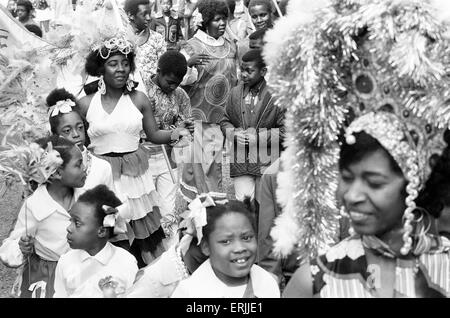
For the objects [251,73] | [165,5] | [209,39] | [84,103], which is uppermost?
[165,5]

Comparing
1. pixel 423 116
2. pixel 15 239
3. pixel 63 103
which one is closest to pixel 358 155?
pixel 423 116

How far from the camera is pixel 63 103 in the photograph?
634cm

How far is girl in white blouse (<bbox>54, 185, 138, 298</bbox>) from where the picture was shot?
4.57 m

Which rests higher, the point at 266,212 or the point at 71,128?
the point at 71,128

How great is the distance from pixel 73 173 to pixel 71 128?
1.06 metres

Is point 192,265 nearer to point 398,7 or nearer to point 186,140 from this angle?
point 398,7

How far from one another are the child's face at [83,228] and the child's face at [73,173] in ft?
1.45

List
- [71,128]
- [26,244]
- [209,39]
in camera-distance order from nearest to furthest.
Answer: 1. [26,244]
2. [71,128]
3. [209,39]

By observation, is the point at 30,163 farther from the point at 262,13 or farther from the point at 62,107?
the point at 262,13

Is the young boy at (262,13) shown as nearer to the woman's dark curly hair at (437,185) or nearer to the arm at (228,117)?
the arm at (228,117)

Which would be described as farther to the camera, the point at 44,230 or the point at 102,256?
the point at 44,230

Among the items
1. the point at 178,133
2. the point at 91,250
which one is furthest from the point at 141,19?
the point at 91,250

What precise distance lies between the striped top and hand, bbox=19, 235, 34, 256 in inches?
103

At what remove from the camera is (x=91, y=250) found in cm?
471
